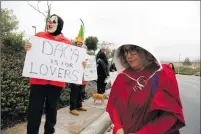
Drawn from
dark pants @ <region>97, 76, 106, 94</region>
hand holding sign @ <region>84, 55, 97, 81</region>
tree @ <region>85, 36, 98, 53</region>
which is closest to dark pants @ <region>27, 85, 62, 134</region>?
hand holding sign @ <region>84, 55, 97, 81</region>

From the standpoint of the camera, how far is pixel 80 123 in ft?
16.3

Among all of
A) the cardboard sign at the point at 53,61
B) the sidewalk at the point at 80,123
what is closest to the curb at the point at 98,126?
the sidewalk at the point at 80,123

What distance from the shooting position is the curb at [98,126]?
178 inches

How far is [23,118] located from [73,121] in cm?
104

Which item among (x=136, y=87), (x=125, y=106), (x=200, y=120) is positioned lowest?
(x=200, y=120)

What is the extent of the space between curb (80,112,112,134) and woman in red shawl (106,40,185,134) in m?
2.67

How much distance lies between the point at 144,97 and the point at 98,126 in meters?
3.32

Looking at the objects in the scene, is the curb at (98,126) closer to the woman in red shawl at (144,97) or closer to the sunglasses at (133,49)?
the woman in red shawl at (144,97)

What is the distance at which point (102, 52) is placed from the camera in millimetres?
7598

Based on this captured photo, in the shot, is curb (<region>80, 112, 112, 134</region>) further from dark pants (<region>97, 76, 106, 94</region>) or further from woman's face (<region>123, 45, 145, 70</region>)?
woman's face (<region>123, 45, 145, 70</region>)

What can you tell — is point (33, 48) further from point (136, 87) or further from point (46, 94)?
point (136, 87)

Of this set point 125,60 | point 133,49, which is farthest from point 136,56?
point 125,60

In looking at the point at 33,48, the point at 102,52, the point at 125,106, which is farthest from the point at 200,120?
the point at 125,106

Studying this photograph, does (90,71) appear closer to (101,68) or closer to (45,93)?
(101,68)
